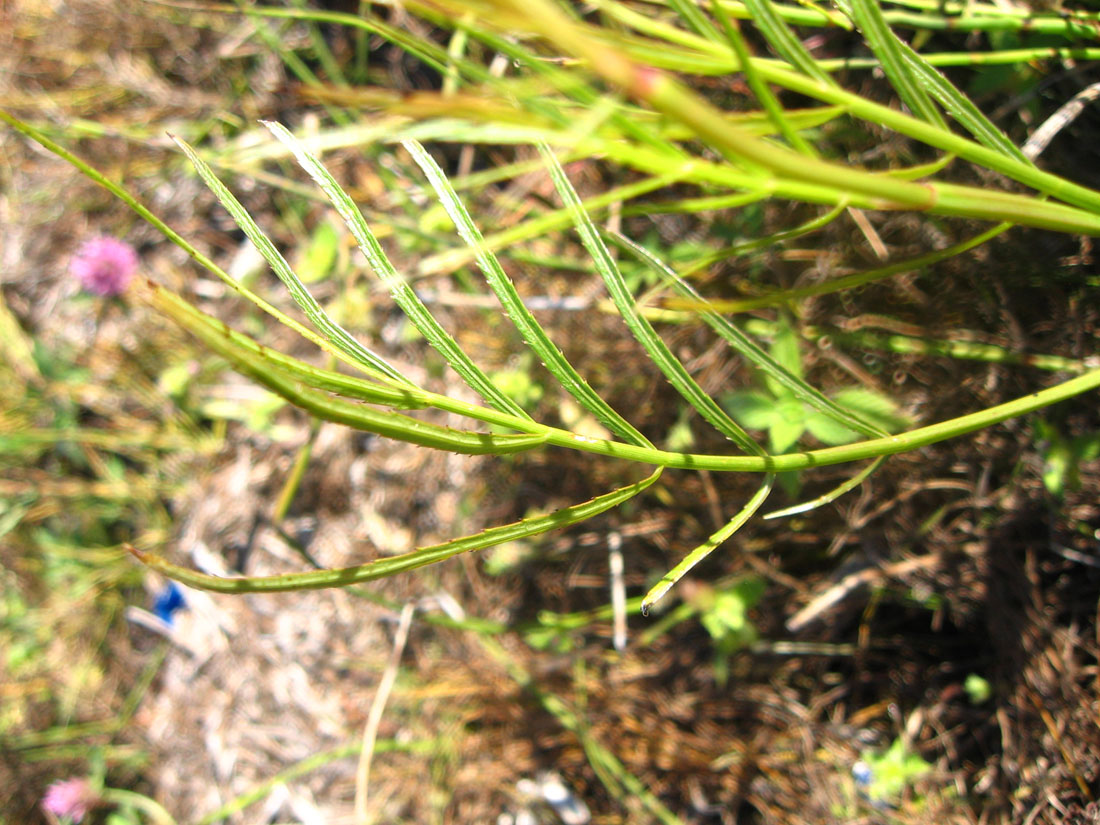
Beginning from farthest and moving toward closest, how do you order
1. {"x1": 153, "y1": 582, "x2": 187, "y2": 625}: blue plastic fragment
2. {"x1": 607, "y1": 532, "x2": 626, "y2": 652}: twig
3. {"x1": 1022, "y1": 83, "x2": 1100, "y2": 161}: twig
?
{"x1": 153, "y1": 582, "x2": 187, "y2": 625}: blue plastic fragment
{"x1": 607, "y1": 532, "x2": 626, "y2": 652}: twig
{"x1": 1022, "y1": 83, "x2": 1100, "y2": 161}: twig

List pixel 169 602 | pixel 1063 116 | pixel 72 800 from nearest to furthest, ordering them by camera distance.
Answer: pixel 1063 116
pixel 72 800
pixel 169 602

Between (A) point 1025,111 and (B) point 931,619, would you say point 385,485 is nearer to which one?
(B) point 931,619

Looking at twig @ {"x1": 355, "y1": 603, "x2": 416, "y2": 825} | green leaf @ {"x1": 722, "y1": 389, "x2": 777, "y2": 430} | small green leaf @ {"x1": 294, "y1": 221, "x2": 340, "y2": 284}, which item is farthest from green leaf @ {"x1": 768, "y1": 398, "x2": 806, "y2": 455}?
small green leaf @ {"x1": 294, "y1": 221, "x2": 340, "y2": 284}

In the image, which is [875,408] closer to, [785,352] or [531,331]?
[785,352]

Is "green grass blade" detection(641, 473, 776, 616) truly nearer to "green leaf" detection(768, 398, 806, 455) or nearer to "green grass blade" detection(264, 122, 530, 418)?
"green grass blade" detection(264, 122, 530, 418)

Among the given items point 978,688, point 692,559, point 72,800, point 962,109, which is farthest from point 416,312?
point 72,800

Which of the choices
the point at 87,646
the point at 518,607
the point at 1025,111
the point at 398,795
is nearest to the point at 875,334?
the point at 1025,111

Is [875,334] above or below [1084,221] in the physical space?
below
